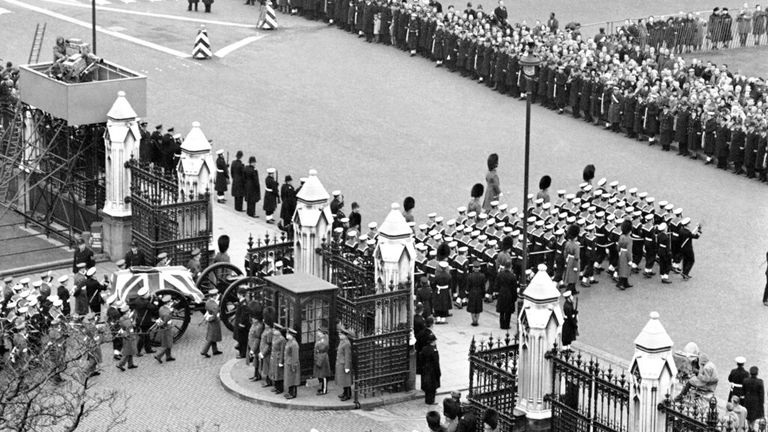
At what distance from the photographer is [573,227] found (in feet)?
137

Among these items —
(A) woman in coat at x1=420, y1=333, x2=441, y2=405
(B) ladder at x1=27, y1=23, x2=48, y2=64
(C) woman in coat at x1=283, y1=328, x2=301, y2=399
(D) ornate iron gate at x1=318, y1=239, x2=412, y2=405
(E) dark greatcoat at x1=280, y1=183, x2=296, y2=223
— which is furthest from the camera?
(B) ladder at x1=27, y1=23, x2=48, y2=64

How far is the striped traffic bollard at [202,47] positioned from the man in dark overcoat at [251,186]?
14.7m

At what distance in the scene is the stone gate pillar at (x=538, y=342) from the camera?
32531mm

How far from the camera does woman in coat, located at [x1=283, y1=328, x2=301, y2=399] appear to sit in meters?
35.0

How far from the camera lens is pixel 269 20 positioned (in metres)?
65.1

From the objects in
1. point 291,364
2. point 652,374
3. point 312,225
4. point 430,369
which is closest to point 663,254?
point 312,225

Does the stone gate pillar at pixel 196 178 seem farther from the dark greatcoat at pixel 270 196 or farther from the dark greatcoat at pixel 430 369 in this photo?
the dark greatcoat at pixel 430 369

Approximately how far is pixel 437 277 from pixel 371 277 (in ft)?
12.6

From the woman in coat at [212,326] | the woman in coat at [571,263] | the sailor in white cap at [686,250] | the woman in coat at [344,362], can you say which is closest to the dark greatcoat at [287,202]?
the woman in coat at [571,263]

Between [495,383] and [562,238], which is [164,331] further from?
[562,238]

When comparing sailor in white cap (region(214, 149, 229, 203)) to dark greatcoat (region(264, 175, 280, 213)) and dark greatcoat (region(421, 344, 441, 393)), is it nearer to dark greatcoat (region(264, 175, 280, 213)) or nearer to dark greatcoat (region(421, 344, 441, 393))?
dark greatcoat (region(264, 175, 280, 213))

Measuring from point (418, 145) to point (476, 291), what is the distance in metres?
13.9

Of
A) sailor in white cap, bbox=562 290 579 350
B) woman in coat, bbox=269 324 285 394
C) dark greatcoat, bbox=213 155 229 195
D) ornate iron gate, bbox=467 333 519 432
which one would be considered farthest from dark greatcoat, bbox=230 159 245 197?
ornate iron gate, bbox=467 333 519 432

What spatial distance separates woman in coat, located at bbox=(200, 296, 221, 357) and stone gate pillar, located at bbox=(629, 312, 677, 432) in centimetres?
984
